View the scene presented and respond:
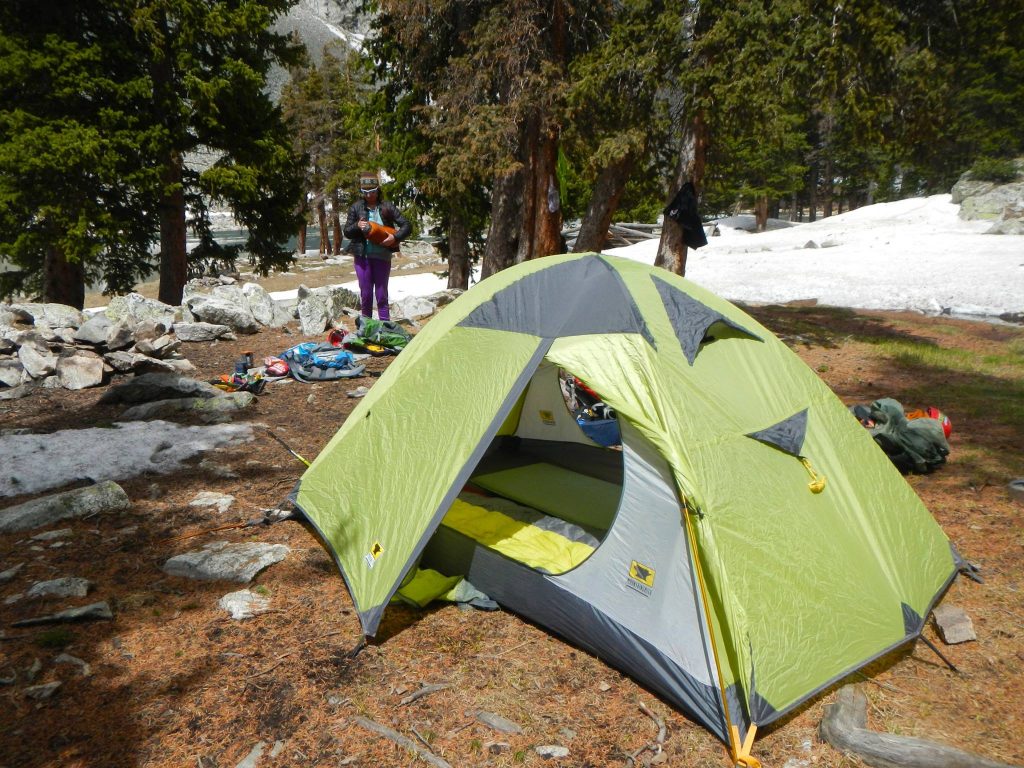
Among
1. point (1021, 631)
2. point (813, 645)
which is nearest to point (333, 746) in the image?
point (813, 645)

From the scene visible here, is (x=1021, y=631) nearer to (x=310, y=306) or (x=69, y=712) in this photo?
(x=69, y=712)

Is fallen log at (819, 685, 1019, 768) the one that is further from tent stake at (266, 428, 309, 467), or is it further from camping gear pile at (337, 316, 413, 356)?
camping gear pile at (337, 316, 413, 356)

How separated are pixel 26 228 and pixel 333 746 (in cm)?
1343

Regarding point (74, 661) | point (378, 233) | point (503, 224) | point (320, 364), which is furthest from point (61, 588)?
point (503, 224)

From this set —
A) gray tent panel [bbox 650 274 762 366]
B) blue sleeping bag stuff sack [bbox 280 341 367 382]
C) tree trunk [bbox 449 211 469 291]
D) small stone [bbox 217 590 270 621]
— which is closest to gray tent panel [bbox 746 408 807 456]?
gray tent panel [bbox 650 274 762 366]

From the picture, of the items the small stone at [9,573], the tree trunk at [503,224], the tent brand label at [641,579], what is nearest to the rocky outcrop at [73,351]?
the small stone at [9,573]

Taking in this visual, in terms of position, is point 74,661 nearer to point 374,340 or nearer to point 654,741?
point 654,741

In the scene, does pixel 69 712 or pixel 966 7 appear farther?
pixel 966 7

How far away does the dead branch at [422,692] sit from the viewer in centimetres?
335

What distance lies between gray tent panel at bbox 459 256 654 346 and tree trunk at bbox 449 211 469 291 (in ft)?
36.1

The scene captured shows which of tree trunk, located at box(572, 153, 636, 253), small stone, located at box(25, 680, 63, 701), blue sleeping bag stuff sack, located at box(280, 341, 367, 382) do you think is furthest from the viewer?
tree trunk, located at box(572, 153, 636, 253)

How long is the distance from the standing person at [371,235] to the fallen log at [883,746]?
7637 millimetres

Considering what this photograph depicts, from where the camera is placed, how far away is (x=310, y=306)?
11328 millimetres

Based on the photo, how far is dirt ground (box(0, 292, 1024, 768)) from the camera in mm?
3061
